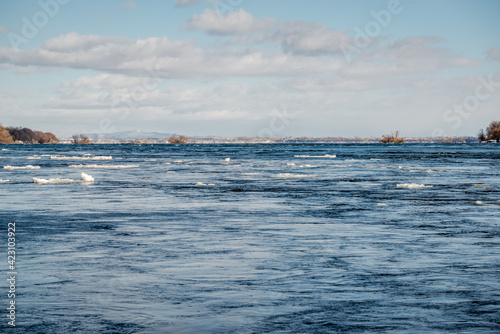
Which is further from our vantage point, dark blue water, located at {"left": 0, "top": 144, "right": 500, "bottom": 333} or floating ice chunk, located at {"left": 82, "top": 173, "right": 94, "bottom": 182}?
floating ice chunk, located at {"left": 82, "top": 173, "right": 94, "bottom": 182}

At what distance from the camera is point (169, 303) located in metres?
8.94

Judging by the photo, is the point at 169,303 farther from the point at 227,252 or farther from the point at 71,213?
the point at 71,213

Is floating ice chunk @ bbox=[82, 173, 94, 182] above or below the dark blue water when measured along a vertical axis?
above

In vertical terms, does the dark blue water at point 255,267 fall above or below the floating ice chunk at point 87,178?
below

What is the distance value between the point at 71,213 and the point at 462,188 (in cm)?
1948

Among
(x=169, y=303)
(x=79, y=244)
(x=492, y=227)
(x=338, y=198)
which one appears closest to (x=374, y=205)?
(x=338, y=198)

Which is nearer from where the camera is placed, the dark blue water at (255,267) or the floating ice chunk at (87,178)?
the dark blue water at (255,267)

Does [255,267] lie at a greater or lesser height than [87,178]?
lesser

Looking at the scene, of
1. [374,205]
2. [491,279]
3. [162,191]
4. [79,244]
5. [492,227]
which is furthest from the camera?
[162,191]

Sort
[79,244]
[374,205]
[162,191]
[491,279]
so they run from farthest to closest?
1. [162,191]
2. [374,205]
3. [79,244]
4. [491,279]

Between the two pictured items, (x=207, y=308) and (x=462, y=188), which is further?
(x=462, y=188)

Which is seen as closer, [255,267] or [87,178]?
[255,267]

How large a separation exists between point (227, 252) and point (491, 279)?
5.31 metres

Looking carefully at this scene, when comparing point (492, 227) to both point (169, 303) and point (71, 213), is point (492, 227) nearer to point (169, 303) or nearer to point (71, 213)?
point (169, 303)
